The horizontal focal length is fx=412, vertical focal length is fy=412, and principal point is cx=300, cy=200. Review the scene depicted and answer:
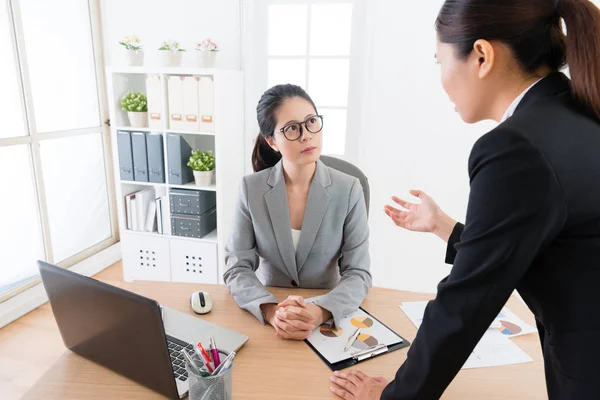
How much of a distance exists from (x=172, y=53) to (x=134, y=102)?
455 mm

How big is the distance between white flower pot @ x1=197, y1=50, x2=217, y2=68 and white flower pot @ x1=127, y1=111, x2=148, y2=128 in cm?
56

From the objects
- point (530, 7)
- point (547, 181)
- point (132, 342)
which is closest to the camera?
point (547, 181)

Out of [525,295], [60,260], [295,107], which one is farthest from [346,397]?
[60,260]

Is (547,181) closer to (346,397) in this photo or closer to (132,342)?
(346,397)

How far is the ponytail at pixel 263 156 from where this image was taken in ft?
5.78

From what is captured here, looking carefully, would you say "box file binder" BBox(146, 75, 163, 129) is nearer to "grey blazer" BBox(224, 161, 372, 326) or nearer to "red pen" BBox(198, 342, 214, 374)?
"grey blazer" BBox(224, 161, 372, 326)

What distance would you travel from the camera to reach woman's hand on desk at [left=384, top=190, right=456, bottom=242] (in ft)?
3.84

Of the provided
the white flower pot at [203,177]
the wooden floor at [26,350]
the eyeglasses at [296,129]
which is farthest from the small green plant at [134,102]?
the eyeglasses at [296,129]

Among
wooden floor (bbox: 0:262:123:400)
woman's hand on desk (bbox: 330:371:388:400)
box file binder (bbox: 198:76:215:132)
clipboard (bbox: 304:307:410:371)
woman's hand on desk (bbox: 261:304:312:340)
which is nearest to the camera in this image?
woman's hand on desk (bbox: 330:371:388:400)

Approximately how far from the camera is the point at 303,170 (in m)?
1.59

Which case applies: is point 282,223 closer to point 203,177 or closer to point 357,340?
point 357,340

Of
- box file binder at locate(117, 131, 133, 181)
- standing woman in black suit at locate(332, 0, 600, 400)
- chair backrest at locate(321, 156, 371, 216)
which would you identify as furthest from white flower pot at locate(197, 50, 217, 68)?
standing woman in black suit at locate(332, 0, 600, 400)

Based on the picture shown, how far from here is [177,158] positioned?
290 cm

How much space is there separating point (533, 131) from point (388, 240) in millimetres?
2413
